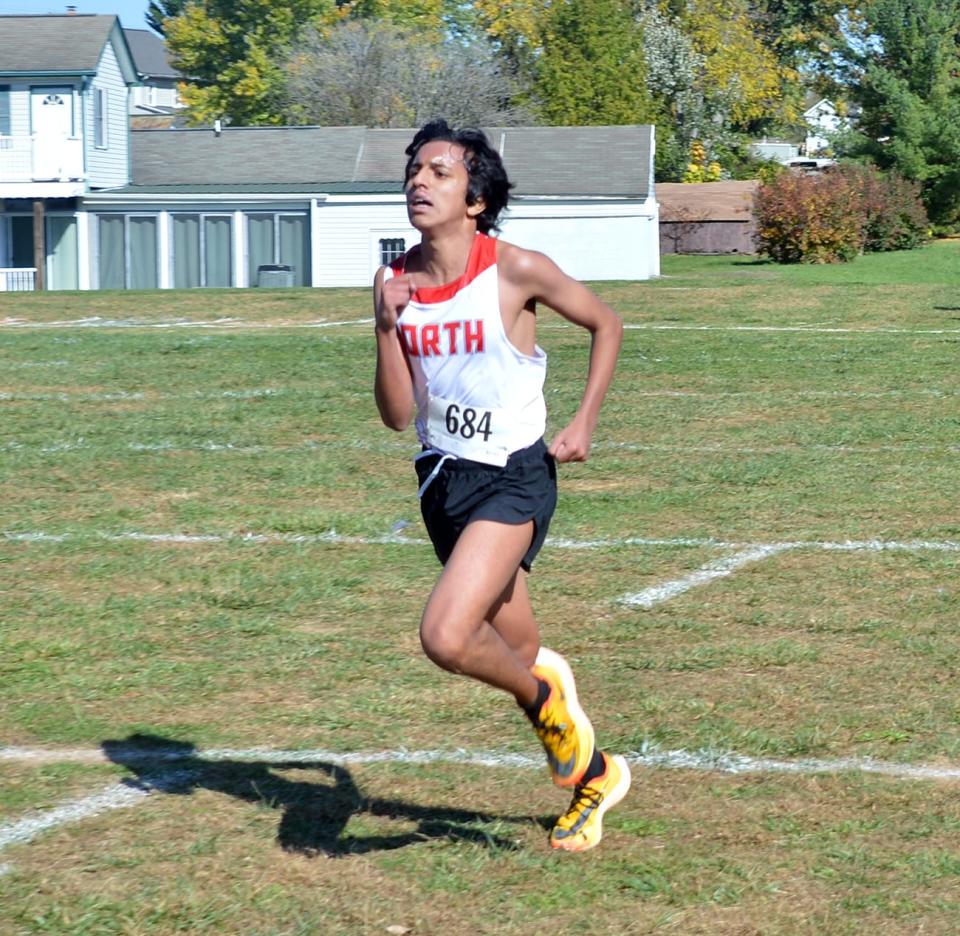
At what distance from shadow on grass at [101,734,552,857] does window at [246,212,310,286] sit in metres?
42.5

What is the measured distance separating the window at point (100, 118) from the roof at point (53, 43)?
1055 millimetres

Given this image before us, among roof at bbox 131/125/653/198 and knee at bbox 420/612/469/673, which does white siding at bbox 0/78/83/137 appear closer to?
A: roof at bbox 131/125/653/198

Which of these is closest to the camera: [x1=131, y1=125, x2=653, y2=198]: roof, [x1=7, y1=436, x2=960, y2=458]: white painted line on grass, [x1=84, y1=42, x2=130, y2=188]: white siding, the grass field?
the grass field

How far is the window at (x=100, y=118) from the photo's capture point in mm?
48094

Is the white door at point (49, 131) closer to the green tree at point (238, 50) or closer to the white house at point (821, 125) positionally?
the white house at point (821, 125)

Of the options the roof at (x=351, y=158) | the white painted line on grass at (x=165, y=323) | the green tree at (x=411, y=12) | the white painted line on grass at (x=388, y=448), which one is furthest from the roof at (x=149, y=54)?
the white painted line on grass at (x=388, y=448)

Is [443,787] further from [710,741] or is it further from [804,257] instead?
[804,257]

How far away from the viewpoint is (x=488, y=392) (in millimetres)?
4730

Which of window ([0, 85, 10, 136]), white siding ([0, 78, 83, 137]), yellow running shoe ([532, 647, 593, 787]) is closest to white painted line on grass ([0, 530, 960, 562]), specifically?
yellow running shoe ([532, 647, 593, 787])

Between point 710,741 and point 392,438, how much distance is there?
25.4 feet

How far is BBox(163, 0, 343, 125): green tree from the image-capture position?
80.2m

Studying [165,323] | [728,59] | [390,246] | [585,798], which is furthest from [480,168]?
[728,59]

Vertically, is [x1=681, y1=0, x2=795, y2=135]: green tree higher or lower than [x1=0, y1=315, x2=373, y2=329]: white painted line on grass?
higher

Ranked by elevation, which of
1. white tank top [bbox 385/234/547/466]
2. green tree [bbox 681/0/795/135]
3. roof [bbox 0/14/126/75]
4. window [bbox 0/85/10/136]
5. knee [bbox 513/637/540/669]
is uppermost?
green tree [bbox 681/0/795/135]
